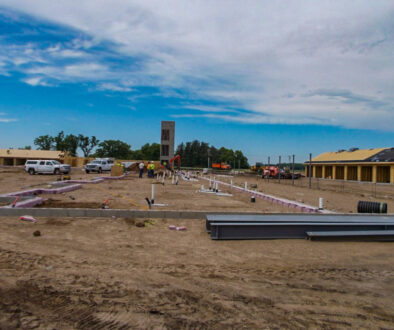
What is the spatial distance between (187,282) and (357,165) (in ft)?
133

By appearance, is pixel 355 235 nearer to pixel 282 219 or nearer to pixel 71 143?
pixel 282 219

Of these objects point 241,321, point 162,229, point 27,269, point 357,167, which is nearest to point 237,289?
point 241,321

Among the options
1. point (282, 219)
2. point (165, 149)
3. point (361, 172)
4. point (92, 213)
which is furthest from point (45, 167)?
point (361, 172)

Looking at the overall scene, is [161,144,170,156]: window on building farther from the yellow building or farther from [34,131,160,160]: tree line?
[34,131,160,160]: tree line

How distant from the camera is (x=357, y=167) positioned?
41188 mm

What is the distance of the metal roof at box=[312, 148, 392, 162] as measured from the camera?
40528 mm

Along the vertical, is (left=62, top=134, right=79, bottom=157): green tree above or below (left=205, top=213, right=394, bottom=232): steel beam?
above

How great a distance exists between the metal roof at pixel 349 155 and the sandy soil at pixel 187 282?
3691cm

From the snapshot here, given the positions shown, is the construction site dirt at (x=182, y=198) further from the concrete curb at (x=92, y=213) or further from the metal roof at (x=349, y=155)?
the metal roof at (x=349, y=155)

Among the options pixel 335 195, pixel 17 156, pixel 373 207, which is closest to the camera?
pixel 373 207

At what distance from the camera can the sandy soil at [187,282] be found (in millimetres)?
3889

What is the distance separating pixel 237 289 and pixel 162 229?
176 inches

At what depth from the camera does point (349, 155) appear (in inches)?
1759

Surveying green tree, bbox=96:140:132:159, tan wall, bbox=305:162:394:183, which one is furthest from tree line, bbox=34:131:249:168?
tan wall, bbox=305:162:394:183
